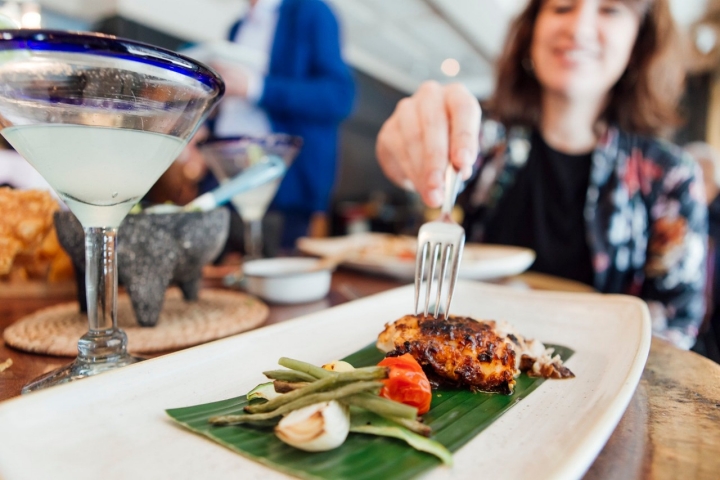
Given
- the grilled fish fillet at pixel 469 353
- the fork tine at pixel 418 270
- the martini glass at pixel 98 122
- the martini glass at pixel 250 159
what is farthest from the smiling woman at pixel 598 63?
the martini glass at pixel 98 122

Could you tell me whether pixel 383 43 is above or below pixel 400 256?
above

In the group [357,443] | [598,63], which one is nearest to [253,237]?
[357,443]

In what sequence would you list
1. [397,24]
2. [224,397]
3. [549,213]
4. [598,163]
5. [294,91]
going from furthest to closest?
[397,24] → [294,91] → [549,213] → [598,163] → [224,397]

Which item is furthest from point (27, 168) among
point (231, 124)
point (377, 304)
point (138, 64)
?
point (231, 124)

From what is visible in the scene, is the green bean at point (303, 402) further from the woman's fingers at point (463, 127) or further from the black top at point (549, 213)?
the black top at point (549, 213)

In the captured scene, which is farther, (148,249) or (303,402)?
(148,249)

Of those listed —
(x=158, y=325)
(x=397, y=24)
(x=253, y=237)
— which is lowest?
(x=158, y=325)

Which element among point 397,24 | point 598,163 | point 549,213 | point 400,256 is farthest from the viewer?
point 397,24

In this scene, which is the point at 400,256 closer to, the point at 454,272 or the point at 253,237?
the point at 253,237

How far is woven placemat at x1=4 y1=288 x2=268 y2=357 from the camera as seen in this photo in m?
0.92

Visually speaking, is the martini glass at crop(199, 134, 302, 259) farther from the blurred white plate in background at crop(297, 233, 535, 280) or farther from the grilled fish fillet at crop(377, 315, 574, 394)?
the grilled fish fillet at crop(377, 315, 574, 394)

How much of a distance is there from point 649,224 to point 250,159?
1970 mm

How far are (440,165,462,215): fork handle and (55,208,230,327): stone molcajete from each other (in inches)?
22.4

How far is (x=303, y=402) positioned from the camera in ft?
1.93
